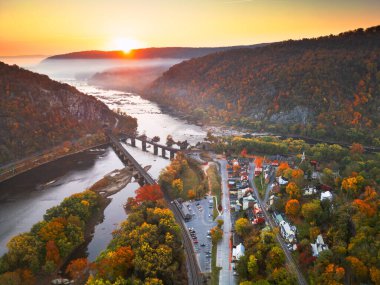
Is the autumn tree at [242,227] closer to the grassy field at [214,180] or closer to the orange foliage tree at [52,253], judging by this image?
the grassy field at [214,180]

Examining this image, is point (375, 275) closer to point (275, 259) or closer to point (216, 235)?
point (275, 259)

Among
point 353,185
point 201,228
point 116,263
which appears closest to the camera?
point 116,263

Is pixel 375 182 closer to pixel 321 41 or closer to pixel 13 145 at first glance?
pixel 13 145

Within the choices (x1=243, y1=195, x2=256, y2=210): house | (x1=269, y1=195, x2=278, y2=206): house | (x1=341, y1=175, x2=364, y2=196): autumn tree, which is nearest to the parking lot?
(x1=243, y1=195, x2=256, y2=210): house

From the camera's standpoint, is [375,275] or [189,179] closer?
[375,275]

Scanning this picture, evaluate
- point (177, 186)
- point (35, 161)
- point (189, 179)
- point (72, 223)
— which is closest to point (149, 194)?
point (177, 186)

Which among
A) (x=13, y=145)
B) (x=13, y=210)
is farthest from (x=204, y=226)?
(x=13, y=145)
